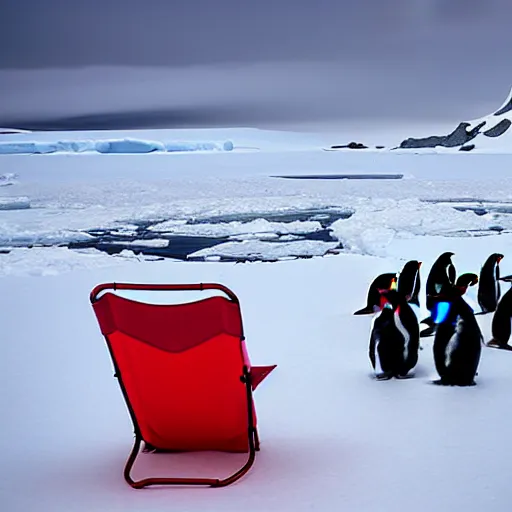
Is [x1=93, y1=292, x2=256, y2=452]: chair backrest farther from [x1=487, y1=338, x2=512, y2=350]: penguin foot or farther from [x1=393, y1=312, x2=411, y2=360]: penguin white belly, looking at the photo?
[x1=487, y1=338, x2=512, y2=350]: penguin foot

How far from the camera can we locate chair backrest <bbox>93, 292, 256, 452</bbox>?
152cm

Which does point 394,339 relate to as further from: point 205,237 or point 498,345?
point 205,237

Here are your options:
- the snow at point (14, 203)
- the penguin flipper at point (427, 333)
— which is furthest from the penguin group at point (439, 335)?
the snow at point (14, 203)

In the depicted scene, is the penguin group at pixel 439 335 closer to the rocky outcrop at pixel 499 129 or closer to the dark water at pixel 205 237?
the dark water at pixel 205 237

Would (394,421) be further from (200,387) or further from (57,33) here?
(57,33)

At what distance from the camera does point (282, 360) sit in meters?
2.45

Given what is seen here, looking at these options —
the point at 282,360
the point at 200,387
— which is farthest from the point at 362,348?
the point at 200,387

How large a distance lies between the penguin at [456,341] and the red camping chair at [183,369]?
0.63 m

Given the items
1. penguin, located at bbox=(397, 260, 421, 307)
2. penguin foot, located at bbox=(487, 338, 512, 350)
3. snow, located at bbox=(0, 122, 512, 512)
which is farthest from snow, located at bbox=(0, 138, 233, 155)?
penguin foot, located at bbox=(487, 338, 512, 350)

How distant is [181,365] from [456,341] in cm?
82

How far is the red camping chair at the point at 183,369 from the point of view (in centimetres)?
151

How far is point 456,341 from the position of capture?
2.03 metres

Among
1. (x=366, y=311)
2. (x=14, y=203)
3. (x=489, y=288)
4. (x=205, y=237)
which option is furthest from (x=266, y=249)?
(x=14, y=203)

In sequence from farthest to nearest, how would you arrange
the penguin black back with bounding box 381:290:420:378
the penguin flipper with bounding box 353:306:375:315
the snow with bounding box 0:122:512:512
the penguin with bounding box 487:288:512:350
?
1. the penguin flipper with bounding box 353:306:375:315
2. the penguin with bounding box 487:288:512:350
3. the penguin black back with bounding box 381:290:420:378
4. the snow with bounding box 0:122:512:512
